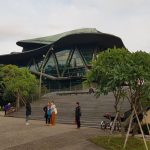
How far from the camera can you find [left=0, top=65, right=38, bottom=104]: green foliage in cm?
4631

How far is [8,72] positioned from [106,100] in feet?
56.2

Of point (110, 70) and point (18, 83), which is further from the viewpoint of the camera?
point (18, 83)

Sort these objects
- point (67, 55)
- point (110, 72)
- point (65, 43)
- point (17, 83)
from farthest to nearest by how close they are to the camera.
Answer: point (67, 55) → point (65, 43) → point (17, 83) → point (110, 72)

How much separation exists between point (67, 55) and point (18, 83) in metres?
40.9

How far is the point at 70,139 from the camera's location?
18.2 meters

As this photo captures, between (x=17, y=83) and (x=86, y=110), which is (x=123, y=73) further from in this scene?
(x=17, y=83)

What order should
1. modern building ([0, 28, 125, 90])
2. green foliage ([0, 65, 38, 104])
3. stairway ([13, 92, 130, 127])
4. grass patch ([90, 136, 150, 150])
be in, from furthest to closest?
modern building ([0, 28, 125, 90])
green foliage ([0, 65, 38, 104])
stairway ([13, 92, 130, 127])
grass patch ([90, 136, 150, 150])

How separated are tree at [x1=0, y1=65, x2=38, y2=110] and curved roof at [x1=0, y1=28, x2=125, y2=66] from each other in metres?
26.7

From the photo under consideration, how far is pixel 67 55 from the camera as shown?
86500mm

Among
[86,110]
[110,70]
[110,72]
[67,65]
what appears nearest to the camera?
[110,72]

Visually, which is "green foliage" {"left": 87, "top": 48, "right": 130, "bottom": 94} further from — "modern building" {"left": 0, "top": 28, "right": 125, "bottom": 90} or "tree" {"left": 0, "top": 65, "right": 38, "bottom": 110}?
"modern building" {"left": 0, "top": 28, "right": 125, "bottom": 90}

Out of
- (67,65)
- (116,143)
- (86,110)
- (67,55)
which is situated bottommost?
(116,143)

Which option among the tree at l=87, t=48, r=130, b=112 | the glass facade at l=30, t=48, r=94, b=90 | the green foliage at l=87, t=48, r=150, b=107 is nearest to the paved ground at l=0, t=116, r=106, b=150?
the tree at l=87, t=48, r=130, b=112

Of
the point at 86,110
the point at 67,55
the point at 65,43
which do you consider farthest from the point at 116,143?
the point at 67,55
